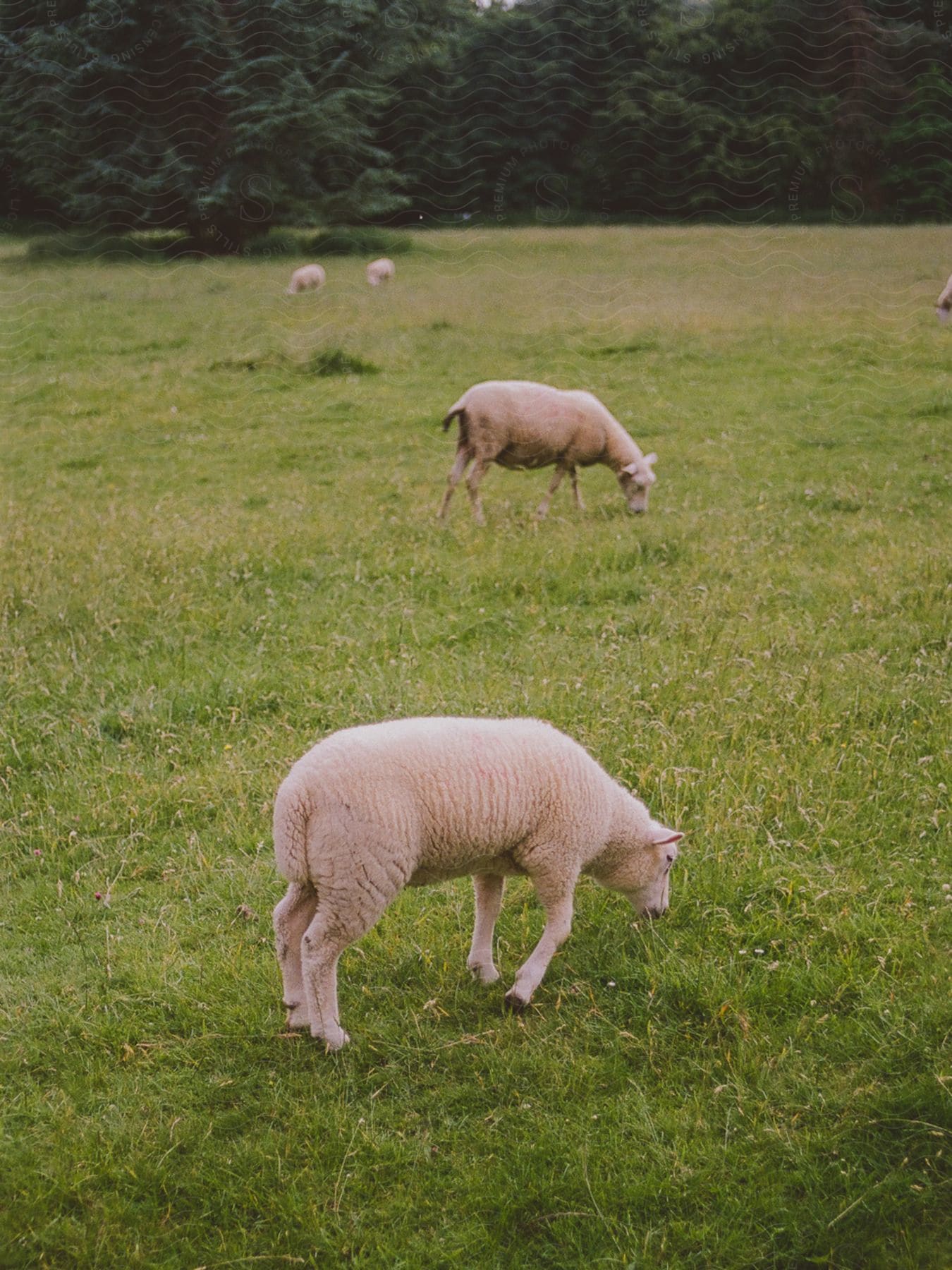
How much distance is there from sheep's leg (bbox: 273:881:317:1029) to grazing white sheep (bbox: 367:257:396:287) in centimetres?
2442

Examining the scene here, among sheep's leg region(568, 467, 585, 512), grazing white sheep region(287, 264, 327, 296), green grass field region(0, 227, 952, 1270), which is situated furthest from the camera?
grazing white sheep region(287, 264, 327, 296)

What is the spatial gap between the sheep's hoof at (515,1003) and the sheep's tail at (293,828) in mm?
867

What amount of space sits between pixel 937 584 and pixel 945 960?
413cm

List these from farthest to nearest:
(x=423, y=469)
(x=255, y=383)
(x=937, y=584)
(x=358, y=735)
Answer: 1. (x=255, y=383)
2. (x=423, y=469)
3. (x=937, y=584)
4. (x=358, y=735)

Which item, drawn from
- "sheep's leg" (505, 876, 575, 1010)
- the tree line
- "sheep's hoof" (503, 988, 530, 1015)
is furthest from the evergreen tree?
"sheep's hoof" (503, 988, 530, 1015)

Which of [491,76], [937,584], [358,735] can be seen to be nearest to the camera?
[358,735]

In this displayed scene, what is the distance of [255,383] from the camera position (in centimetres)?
1620

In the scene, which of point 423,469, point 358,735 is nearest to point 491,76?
point 423,469

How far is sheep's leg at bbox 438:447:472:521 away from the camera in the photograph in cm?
1022

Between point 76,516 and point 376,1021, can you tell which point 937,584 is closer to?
point 376,1021

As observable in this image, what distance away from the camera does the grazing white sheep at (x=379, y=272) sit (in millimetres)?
26562

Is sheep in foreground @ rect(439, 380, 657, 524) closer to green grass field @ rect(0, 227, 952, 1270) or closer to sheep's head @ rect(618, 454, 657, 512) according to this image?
sheep's head @ rect(618, 454, 657, 512)

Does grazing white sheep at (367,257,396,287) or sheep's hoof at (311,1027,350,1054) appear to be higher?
grazing white sheep at (367,257,396,287)

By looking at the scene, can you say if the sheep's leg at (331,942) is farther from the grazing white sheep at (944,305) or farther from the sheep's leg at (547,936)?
the grazing white sheep at (944,305)
